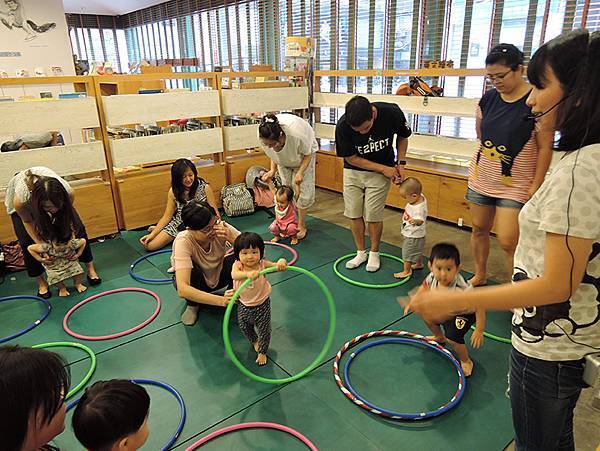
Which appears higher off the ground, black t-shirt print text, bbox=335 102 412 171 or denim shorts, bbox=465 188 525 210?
black t-shirt print text, bbox=335 102 412 171

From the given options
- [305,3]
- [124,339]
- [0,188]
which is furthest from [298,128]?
[305,3]

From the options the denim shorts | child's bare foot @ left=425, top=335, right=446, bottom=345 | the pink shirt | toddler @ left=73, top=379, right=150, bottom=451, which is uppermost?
the denim shorts

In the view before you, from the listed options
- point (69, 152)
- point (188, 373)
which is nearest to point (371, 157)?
point (188, 373)

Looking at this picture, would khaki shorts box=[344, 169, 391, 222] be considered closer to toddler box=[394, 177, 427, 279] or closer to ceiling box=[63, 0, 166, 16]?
toddler box=[394, 177, 427, 279]

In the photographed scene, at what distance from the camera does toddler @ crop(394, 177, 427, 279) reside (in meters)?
3.82

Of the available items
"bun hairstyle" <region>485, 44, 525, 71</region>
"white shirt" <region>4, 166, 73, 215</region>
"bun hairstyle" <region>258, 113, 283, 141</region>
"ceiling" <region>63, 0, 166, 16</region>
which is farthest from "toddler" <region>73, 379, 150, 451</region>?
"ceiling" <region>63, 0, 166, 16</region>

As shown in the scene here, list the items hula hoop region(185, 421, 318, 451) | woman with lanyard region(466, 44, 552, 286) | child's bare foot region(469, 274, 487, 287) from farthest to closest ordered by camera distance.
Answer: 1. child's bare foot region(469, 274, 487, 287)
2. woman with lanyard region(466, 44, 552, 286)
3. hula hoop region(185, 421, 318, 451)

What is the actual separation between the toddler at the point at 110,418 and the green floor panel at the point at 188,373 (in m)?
0.89

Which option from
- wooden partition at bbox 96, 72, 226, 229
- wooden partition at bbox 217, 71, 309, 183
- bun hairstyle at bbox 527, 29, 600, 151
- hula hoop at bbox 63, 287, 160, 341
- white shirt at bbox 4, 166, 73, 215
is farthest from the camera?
wooden partition at bbox 217, 71, 309, 183

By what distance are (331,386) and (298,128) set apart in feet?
9.74

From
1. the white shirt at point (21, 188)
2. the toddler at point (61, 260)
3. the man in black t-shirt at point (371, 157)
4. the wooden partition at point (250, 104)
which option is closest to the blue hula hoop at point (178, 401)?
the toddler at point (61, 260)

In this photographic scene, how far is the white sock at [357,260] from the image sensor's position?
4258 mm

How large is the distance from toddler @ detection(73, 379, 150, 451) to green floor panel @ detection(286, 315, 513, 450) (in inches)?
44.9

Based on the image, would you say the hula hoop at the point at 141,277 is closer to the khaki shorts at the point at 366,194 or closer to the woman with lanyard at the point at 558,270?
the khaki shorts at the point at 366,194
